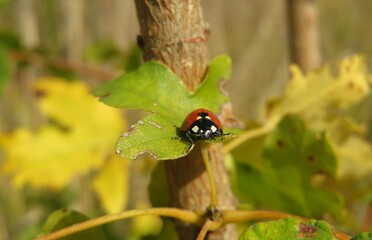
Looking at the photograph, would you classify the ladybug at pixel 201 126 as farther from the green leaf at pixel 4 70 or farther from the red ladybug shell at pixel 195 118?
the green leaf at pixel 4 70

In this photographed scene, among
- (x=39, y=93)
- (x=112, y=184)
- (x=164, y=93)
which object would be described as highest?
(x=164, y=93)

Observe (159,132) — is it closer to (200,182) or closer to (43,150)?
(200,182)

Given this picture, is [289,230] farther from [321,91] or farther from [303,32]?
[303,32]

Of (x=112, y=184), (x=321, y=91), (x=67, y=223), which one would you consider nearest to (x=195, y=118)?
(x=67, y=223)

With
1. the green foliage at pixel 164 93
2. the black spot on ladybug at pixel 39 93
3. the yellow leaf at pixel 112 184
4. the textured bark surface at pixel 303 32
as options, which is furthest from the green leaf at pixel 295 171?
the black spot on ladybug at pixel 39 93

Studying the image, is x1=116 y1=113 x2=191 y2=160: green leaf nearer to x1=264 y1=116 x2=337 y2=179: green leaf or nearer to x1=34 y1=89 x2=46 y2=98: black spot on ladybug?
x1=264 y1=116 x2=337 y2=179: green leaf

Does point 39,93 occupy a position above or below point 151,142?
below
